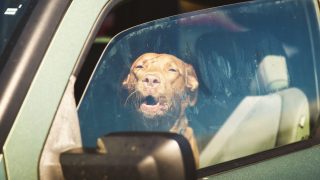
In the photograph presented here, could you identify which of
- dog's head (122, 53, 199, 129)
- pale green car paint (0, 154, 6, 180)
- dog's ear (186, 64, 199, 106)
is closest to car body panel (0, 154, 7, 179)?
pale green car paint (0, 154, 6, 180)

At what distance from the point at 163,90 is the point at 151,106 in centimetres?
7

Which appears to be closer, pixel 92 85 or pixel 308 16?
pixel 92 85

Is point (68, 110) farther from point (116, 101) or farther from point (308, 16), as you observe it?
point (308, 16)

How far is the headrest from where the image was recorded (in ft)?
8.88

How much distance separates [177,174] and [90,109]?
538mm

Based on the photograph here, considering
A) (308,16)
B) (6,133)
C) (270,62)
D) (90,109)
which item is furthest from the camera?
(308,16)

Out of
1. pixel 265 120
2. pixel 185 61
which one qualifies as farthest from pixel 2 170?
pixel 265 120

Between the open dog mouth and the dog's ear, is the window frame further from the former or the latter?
the dog's ear

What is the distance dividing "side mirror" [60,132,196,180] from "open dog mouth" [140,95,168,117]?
47 cm

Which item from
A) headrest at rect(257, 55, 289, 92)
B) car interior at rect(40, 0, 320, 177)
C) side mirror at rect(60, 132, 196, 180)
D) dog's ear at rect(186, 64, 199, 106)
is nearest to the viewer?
side mirror at rect(60, 132, 196, 180)

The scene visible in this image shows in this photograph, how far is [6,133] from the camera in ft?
6.41

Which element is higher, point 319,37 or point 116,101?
point 319,37

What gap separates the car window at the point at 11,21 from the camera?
208cm

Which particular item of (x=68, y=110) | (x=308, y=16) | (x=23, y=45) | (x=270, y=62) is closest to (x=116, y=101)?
(x=68, y=110)
